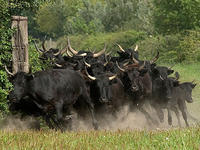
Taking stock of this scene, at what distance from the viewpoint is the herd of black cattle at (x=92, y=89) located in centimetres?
1465

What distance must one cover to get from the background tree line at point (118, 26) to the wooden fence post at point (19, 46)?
→ 0.56 ft

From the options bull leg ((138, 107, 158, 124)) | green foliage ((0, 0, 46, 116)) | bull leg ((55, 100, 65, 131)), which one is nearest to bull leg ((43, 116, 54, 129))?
bull leg ((55, 100, 65, 131))

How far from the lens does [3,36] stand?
14969 millimetres

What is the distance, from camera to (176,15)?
164ft

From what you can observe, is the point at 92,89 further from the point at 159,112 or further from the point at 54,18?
the point at 54,18

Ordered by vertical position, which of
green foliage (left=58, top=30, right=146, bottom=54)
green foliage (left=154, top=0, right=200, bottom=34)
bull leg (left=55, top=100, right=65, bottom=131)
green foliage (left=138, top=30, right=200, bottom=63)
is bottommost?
green foliage (left=58, top=30, right=146, bottom=54)

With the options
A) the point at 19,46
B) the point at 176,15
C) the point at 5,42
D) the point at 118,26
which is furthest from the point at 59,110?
the point at 118,26

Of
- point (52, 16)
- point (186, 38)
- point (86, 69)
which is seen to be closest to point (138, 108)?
point (86, 69)

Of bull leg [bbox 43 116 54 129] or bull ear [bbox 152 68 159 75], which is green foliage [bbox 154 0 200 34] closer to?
bull ear [bbox 152 68 159 75]

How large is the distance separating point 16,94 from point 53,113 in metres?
1.33

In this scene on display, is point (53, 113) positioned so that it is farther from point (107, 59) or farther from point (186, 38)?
point (186, 38)

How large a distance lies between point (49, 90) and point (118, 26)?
6634 centimetres

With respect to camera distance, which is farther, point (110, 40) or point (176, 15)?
point (110, 40)

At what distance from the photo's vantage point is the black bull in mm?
14359
